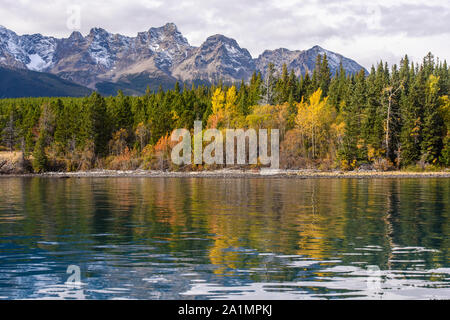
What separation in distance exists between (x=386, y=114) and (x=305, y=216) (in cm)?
7475

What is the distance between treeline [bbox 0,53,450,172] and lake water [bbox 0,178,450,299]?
209 feet

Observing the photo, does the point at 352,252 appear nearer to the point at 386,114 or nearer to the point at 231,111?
the point at 386,114

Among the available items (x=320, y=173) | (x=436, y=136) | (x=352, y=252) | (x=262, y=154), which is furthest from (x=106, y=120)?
(x=352, y=252)

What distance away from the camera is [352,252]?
19297 millimetres

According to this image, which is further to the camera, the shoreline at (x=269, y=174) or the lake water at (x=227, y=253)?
the shoreline at (x=269, y=174)
